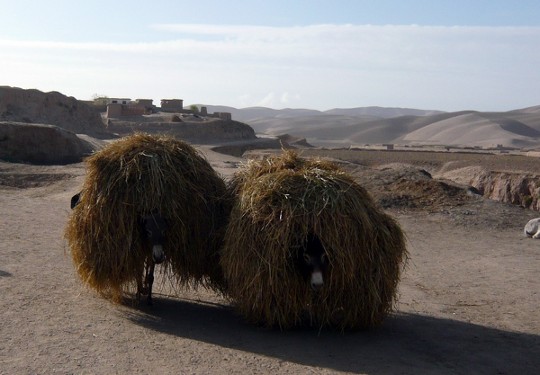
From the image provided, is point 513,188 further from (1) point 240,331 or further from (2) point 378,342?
(1) point 240,331

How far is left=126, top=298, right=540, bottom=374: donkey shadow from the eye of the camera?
7746 millimetres

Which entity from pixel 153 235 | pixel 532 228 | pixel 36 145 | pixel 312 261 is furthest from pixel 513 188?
pixel 153 235

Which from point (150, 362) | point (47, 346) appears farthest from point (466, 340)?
point (47, 346)

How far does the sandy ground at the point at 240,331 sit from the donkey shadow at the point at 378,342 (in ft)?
0.04

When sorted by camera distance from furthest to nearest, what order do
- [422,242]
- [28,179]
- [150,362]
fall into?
[28,179] < [422,242] < [150,362]

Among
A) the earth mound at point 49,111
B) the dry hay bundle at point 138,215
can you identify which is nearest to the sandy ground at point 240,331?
the dry hay bundle at point 138,215

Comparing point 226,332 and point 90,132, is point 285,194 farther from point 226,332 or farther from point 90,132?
point 90,132

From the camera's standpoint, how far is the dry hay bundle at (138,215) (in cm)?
917

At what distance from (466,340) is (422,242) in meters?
7.66

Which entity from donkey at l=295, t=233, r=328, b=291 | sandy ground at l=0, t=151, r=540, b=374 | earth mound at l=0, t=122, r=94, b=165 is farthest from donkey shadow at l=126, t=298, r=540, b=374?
earth mound at l=0, t=122, r=94, b=165

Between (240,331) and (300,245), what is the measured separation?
47.3 inches

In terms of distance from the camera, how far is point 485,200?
20.1 metres

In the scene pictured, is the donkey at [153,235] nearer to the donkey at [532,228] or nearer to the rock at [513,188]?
the donkey at [532,228]

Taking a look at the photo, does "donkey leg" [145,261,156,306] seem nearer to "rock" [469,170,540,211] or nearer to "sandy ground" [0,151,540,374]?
"sandy ground" [0,151,540,374]
